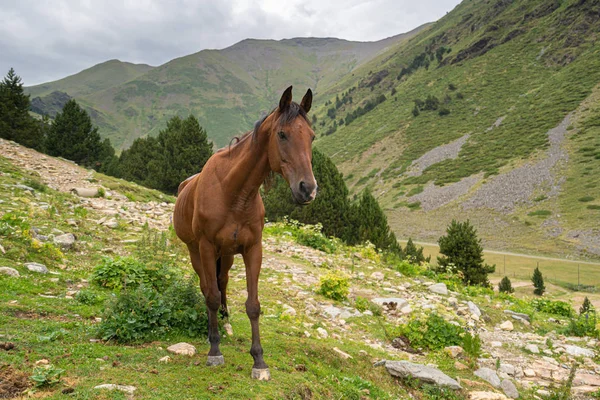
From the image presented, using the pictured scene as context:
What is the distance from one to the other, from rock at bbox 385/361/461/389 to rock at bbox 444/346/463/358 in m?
1.35

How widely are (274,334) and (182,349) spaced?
5.60 feet

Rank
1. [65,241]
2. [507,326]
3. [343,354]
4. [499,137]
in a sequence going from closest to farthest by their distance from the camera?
1. [343,354]
2. [65,241]
3. [507,326]
4. [499,137]

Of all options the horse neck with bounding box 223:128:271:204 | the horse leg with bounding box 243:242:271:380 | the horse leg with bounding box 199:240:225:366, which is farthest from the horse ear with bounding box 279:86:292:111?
the horse leg with bounding box 199:240:225:366

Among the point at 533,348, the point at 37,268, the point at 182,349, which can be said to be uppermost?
the point at 37,268

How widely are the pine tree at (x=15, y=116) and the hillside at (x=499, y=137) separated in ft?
153

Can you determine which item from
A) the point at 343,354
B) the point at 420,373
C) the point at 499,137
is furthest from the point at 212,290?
the point at 499,137

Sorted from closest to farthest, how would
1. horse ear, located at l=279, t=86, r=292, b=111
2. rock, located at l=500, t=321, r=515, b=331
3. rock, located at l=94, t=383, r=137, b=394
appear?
rock, located at l=94, t=383, r=137, b=394 < horse ear, located at l=279, t=86, r=292, b=111 < rock, located at l=500, t=321, r=515, b=331

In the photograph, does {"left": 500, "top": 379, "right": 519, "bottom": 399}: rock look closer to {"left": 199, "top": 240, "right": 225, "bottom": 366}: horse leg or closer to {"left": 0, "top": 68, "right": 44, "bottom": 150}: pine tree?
{"left": 199, "top": 240, "right": 225, "bottom": 366}: horse leg

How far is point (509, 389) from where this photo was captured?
18.3 ft

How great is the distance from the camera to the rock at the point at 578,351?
25.2ft

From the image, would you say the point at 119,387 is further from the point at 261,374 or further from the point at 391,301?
the point at 391,301

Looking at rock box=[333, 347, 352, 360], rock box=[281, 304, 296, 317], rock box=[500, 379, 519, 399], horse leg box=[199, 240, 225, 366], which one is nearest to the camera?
horse leg box=[199, 240, 225, 366]

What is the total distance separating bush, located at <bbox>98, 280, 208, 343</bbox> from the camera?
15.2 ft

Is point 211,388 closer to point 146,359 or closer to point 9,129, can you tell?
point 146,359
